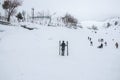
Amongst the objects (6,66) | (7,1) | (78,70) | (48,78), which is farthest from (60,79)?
(7,1)

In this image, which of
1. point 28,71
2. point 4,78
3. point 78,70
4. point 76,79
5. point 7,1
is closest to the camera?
point 4,78

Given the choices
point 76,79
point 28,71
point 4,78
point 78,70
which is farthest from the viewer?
point 78,70

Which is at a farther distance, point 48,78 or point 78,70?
point 78,70

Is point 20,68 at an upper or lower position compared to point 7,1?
lower

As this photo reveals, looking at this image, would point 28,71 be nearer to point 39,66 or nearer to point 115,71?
point 39,66

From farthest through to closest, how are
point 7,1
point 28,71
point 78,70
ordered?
point 7,1 → point 78,70 → point 28,71

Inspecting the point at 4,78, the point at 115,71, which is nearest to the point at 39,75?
the point at 4,78

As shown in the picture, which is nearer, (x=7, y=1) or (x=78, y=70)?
(x=78, y=70)

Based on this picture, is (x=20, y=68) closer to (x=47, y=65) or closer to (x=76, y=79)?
(x=47, y=65)

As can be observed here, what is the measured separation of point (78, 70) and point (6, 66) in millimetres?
5065

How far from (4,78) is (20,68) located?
1651 millimetres

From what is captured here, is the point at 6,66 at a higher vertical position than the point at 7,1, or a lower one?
lower

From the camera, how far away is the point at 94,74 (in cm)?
946

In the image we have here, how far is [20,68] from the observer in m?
9.56
